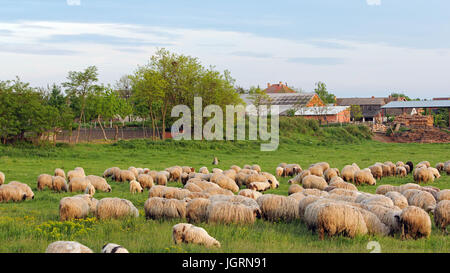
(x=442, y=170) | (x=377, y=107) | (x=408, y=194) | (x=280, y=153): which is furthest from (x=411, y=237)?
(x=377, y=107)

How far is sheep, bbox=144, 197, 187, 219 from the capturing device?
11521 mm

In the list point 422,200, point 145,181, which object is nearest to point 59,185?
point 145,181

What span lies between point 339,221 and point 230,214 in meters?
2.51

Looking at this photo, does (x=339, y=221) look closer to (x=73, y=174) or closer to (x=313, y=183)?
(x=313, y=183)

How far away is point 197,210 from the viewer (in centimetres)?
1125

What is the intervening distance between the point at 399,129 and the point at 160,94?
1210 inches

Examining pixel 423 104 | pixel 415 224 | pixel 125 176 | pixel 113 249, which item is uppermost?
pixel 423 104

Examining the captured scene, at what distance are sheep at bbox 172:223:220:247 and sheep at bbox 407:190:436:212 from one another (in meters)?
6.61

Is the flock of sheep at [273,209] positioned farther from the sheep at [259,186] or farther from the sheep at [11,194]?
the sheep at [259,186]

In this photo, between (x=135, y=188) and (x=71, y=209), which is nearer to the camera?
(x=71, y=209)

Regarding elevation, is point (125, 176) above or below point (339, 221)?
below

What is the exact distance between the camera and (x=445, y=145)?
4719 centimetres

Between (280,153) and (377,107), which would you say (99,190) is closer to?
(280,153)

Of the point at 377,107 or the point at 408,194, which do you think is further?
the point at 377,107
